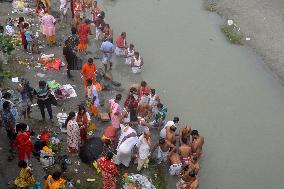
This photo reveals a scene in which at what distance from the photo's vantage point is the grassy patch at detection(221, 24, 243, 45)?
19647 millimetres

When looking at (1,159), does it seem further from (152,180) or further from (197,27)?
(197,27)

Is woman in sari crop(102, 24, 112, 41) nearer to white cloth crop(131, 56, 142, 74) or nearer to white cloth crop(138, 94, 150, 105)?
white cloth crop(131, 56, 142, 74)

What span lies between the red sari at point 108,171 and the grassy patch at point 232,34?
10.8m

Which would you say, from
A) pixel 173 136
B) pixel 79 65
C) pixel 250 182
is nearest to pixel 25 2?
pixel 79 65

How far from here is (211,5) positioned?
73.0 ft

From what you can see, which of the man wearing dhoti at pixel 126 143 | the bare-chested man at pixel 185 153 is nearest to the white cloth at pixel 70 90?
the man wearing dhoti at pixel 126 143

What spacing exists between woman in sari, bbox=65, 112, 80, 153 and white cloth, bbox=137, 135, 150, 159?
1776mm

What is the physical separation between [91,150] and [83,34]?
5.87 meters

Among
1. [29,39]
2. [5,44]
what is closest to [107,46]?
[29,39]

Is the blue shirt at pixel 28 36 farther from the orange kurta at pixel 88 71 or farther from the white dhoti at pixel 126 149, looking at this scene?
the white dhoti at pixel 126 149

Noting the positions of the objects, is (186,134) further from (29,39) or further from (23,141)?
(29,39)

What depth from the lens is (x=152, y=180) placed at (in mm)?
12492

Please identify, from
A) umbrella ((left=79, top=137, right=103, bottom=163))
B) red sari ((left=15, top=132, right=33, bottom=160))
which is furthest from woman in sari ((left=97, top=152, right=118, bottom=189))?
red sari ((left=15, top=132, right=33, bottom=160))

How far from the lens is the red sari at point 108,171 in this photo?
35.2 ft
